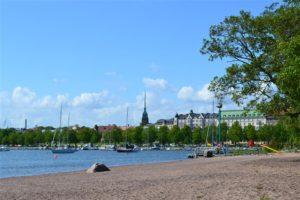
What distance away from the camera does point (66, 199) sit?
75.6 feet

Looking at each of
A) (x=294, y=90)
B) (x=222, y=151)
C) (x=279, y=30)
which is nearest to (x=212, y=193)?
(x=294, y=90)

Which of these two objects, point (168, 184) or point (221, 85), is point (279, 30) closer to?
point (221, 85)

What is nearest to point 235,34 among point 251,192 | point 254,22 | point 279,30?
point 254,22

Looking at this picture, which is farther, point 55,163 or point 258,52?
point 55,163

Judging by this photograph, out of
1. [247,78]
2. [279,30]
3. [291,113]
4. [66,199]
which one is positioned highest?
[279,30]

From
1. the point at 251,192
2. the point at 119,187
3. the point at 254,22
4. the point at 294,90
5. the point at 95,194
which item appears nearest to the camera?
the point at 251,192

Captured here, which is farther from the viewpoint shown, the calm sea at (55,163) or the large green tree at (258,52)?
the calm sea at (55,163)

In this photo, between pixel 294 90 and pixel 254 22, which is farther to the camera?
pixel 254 22

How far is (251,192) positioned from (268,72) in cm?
2199

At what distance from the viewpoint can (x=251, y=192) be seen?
75.5 ft

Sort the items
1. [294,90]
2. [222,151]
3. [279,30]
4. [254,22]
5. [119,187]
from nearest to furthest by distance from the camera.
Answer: [119,187] → [294,90] → [279,30] → [254,22] → [222,151]

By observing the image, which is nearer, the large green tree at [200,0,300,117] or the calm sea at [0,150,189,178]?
the large green tree at [200,0,300,117]

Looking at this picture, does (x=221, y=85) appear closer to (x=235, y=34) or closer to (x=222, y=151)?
(x=235, y=34)

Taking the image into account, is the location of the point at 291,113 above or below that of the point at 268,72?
below
